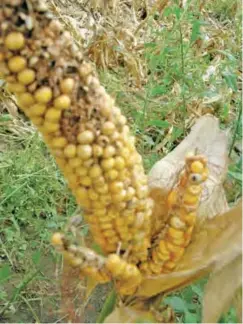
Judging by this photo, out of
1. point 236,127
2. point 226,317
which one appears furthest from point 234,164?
point 226,317

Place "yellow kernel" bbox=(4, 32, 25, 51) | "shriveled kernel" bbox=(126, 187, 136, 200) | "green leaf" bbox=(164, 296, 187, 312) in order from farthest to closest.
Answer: "green leaf" bbox=(164, 296, 187, 312) < "shriveled kernel" bbox=(126, 187, 136, 200) < "yellow kernel" bbox=(4, 32, 25, 51)

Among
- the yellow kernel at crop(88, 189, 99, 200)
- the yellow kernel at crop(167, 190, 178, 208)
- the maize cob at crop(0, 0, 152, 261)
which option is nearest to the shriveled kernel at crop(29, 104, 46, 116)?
the maize cob at crop(0, 0, 152, 261)

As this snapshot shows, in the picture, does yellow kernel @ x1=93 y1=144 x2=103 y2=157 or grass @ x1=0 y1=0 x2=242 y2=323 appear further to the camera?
grass @ x1=0 y1=0 x2=242 y2=323

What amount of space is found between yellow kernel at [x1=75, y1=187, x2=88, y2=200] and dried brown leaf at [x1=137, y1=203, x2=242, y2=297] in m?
0.15

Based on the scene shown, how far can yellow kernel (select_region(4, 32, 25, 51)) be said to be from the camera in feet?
2.35

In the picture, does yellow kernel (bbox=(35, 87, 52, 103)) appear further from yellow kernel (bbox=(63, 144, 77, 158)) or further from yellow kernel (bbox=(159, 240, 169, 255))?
yellow kernel (bbox=(159, 240, 169, 255))

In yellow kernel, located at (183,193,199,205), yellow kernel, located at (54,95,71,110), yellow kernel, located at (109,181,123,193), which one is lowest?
yellow kernel, located at (183,193,199,205)

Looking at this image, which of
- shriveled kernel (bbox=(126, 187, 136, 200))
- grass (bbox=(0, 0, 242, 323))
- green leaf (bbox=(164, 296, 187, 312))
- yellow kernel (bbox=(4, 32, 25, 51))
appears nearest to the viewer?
yellow kernel (bbox=(4, 32, 25, 51))

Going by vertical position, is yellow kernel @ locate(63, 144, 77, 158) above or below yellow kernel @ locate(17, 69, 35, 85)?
below

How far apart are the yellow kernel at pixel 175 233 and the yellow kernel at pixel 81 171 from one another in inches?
5.4

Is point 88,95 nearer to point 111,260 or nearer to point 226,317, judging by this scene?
point 111,260

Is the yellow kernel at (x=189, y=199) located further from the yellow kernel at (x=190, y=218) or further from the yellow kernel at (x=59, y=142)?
the yellow kernel at (x=59, y=142)

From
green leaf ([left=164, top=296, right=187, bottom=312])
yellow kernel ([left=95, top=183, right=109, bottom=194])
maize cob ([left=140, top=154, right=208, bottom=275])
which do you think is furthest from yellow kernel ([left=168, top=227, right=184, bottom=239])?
green leaf ([left=164, top=296, right=187, bottom=312])

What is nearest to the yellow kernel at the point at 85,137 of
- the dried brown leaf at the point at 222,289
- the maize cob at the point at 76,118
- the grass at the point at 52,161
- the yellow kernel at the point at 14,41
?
the maize cob at the point at 76,118
